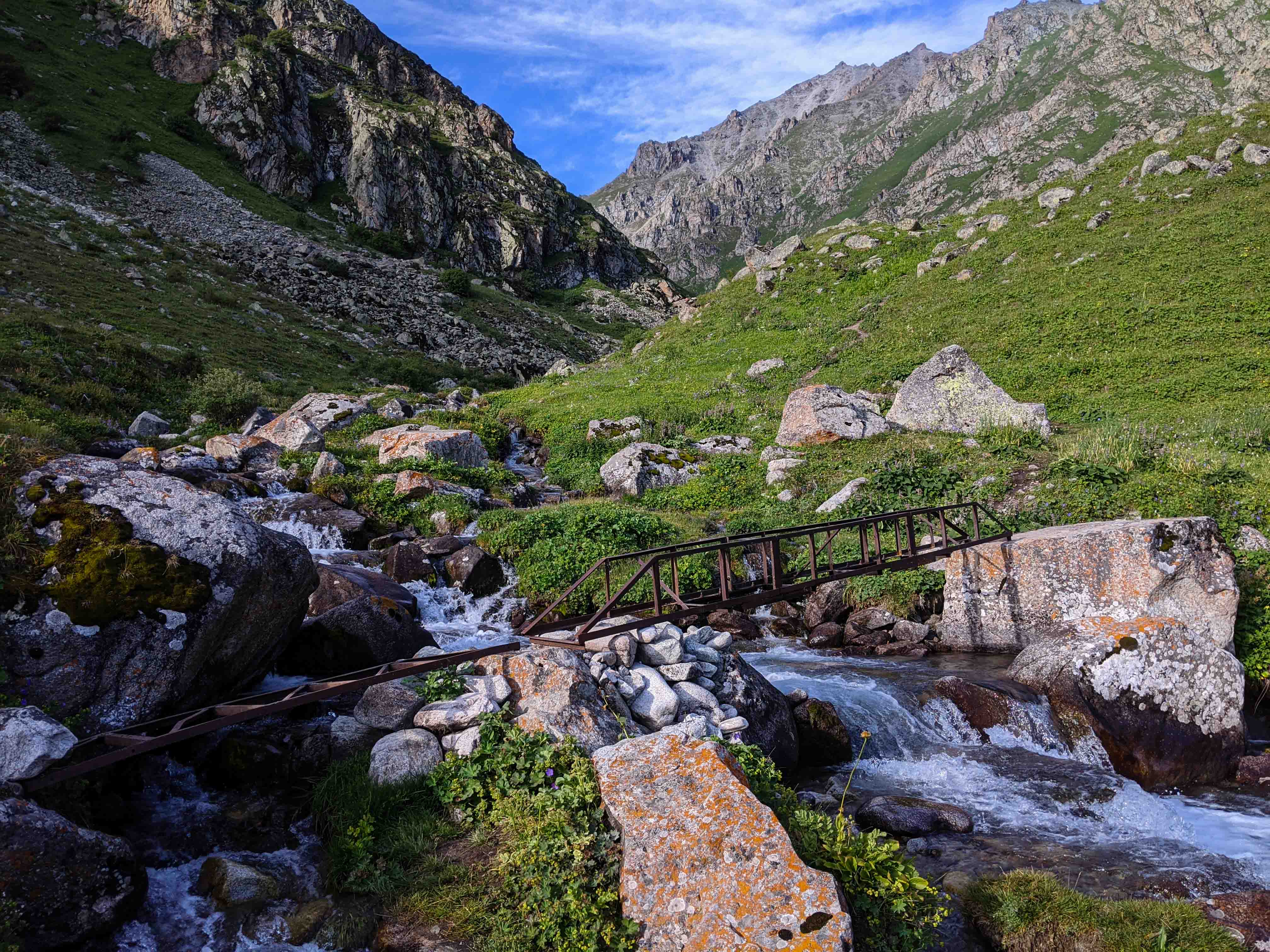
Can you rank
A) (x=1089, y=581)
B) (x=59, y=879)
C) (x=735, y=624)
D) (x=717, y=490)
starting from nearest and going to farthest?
1. (x=59, y=879)
2. (x=1089, y=581)
3. (x=735, y=624)
4. (x=717, y=490)

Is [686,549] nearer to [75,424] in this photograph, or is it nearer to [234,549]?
[234,549]

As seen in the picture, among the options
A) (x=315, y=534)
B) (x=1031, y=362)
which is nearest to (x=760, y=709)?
(x=315, y=534)

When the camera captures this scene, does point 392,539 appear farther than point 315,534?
Yes

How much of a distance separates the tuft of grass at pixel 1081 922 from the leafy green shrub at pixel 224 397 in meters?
32.5

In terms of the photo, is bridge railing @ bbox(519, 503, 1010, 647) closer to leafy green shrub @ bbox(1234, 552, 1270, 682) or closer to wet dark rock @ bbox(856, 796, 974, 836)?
wet dark rock @ bbox(856, 796, 974, 836)

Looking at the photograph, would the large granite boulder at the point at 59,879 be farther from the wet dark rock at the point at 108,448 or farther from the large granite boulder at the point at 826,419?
the large granite boulder at the point at 826,419

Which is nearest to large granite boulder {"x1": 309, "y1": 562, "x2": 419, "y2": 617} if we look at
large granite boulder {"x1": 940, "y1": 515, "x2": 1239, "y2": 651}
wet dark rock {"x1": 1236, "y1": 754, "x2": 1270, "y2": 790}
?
large granite boulder {"x1": 940, "y1": 515, "x2": 1239, "y2": 651}

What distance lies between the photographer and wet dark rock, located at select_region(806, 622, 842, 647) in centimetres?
1493

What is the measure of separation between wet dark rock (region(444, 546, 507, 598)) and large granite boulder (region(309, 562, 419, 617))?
1.29m

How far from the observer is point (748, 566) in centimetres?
1764

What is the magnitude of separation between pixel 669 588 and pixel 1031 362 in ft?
70.4

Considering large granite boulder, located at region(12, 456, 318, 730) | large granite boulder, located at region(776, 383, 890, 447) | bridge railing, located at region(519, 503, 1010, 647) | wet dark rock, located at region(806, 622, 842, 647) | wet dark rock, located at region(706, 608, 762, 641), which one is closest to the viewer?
large granite boulder, located at region(12, 456, 318, 730)

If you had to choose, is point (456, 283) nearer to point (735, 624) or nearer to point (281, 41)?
point (281, 41)

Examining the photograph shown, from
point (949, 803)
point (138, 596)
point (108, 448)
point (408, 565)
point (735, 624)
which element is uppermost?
point (108, 448)
